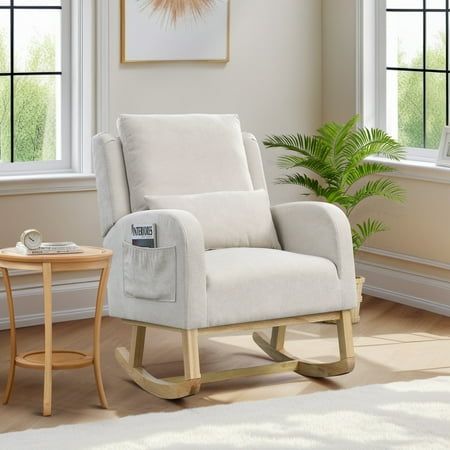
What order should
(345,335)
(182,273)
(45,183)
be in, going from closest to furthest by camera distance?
(182,273) → (345,335) → (45,183)

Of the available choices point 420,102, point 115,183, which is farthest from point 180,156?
point 420,102

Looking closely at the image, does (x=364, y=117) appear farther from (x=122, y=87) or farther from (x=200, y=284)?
(x=200, y=284)

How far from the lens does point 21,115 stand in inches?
192

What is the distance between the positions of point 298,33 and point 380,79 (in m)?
0.52

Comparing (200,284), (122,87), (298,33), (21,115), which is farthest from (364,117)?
(200,284)

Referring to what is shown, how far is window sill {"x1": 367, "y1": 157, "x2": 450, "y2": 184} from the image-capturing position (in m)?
5.00

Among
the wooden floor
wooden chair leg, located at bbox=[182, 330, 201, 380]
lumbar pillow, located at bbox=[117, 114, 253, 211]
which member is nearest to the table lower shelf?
the wooden floor

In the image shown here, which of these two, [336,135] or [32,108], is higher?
[32,108]

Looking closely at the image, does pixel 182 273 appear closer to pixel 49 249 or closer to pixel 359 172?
pixel 49 249

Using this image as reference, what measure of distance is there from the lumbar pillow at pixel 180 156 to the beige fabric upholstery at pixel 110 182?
30 mm

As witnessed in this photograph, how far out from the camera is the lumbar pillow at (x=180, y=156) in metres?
3.93

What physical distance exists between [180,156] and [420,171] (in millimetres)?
1605

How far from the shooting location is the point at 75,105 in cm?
495

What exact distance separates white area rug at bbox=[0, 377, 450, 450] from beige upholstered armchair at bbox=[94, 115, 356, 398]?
0.23 meters
